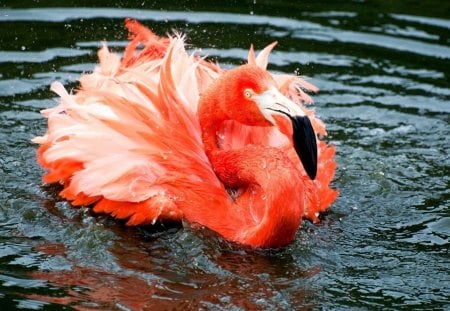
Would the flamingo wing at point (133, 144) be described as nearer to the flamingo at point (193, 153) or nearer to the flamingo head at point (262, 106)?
the flamingo at point (193, 153)

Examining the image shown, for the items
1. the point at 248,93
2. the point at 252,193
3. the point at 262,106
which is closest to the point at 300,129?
the point at 262,106

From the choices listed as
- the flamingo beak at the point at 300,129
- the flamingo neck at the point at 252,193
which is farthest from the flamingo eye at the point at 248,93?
the flamingo neck at the point at 252,193

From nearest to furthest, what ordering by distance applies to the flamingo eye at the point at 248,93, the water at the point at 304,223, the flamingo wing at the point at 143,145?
the water at the point at 304,223
the flamingo eye at the point at 248,93
the flamingo wing at the point at 143,145

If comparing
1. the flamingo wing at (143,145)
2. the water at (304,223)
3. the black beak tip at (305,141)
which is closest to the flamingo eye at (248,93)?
the black beak tip at (305,141)

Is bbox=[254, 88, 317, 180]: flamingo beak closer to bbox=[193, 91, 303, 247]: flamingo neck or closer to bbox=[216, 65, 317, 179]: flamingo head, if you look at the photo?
bbox=[216, 65, 317, 179]: flamingo head

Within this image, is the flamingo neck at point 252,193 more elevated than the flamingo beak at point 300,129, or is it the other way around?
the flamingo beak at point 300,129

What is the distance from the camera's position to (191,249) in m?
6.02

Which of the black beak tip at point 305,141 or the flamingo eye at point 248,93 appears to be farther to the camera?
the flamingo eye at point 248,93

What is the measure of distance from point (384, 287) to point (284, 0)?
20.1ft

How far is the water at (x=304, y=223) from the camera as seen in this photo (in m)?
5.50

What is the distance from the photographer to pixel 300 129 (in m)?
5.51

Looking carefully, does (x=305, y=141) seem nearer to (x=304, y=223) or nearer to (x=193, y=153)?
(x=193, y=153)

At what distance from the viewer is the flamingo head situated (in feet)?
18.2

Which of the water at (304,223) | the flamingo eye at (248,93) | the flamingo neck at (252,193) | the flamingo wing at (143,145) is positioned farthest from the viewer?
the flamingo wing at (143,145)
